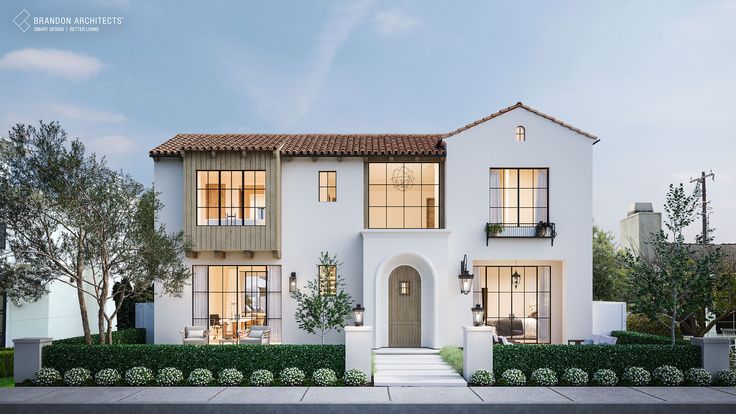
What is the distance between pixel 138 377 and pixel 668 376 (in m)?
12.8

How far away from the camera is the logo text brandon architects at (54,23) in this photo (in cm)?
1775

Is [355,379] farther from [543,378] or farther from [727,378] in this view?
[727,378]

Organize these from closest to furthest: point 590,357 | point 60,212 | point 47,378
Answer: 1. point 47,378
2. point 590,357
3. point 60,212

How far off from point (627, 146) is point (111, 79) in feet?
74.3

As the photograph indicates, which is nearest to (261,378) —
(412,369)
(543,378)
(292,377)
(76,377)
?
(292,377)

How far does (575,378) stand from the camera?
13836mm

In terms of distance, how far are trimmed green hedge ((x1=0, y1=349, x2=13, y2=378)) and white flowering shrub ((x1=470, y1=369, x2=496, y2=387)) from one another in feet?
43.2

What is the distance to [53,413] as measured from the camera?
11461mm

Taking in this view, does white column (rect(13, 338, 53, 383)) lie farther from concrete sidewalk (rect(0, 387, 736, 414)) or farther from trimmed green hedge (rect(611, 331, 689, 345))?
trimmed green hedge (rect(611, 331, 689, 345))

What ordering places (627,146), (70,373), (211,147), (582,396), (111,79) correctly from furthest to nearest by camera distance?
(627,146)
(111,79)
(211,147)
(70,373)
(582,396)

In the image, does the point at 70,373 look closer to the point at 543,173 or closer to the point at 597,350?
the point at 597,350

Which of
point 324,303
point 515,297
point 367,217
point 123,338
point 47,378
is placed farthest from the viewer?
point 515,297

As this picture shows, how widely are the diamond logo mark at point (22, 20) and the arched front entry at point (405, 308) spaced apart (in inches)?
547

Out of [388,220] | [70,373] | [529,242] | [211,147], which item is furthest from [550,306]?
[70,373]
